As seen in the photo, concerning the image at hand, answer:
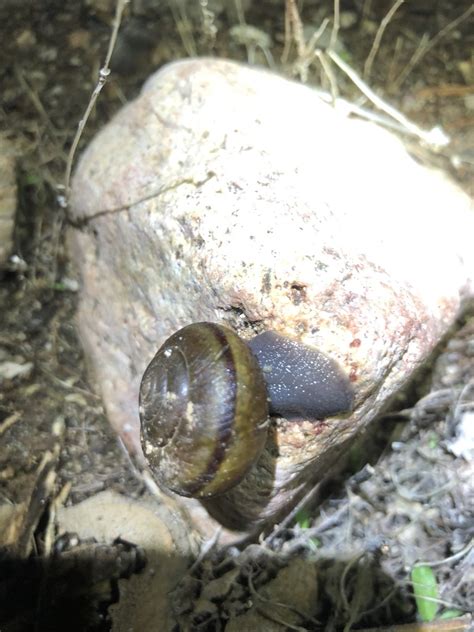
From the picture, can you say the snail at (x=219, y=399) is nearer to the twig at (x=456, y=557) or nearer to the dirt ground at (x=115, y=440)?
the dirt ground at (x=115, y=440)

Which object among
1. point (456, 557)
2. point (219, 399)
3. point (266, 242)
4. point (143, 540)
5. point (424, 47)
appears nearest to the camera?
point (219, 399)

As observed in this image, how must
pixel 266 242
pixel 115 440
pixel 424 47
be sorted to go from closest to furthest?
1. pixel 266 242
2. pixel 115 440
3. pixel 424 47

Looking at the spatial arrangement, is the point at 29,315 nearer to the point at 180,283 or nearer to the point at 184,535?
the point at 180,283

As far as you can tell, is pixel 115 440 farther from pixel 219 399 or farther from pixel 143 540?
pixel 219 399

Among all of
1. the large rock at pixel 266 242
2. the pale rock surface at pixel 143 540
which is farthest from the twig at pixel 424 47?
the pale rock surface at pixel 143 540

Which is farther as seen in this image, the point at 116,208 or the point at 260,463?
the point at 116,208

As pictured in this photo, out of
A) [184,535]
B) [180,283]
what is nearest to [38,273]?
[180,283]

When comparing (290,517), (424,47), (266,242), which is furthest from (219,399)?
(424,47)
